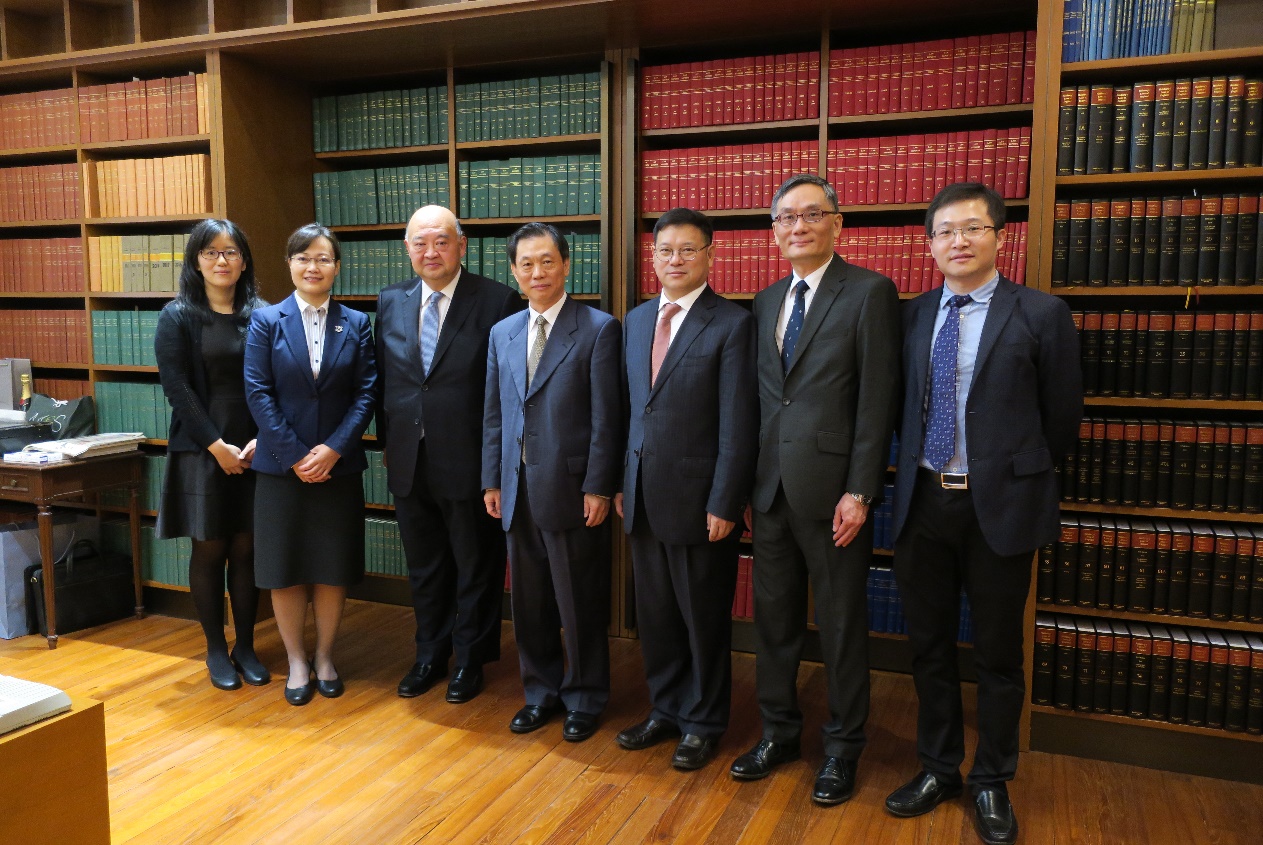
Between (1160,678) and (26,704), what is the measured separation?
2895 millimetres

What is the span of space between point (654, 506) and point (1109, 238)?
161 cm

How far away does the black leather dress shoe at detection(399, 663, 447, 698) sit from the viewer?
3.12m

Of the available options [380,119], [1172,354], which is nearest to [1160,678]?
[1172,354]

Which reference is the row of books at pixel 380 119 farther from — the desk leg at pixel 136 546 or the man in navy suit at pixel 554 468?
the desk leg at pixel 136 546

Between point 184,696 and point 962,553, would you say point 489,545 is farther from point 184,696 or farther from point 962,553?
point 962,553

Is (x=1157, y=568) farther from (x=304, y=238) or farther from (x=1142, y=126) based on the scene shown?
(x=304, y=238)

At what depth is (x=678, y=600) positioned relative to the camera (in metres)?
2.64

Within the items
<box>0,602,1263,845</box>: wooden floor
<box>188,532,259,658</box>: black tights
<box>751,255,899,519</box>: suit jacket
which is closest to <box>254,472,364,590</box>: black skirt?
<box>188,532,259,658</box>: black tights

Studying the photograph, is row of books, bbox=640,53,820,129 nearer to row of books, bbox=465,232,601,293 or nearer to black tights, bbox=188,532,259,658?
row of books, bbox=465,232,601,293

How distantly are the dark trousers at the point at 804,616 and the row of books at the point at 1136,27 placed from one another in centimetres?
163

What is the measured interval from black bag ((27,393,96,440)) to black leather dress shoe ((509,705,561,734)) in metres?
2.54

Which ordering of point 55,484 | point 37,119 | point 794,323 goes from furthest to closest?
point 37,119 → point 55,484 → point 794,323

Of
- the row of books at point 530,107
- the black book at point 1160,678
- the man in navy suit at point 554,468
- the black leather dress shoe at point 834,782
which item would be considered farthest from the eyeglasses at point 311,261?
the black book at point 1160,678

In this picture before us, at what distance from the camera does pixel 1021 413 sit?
217 cm
